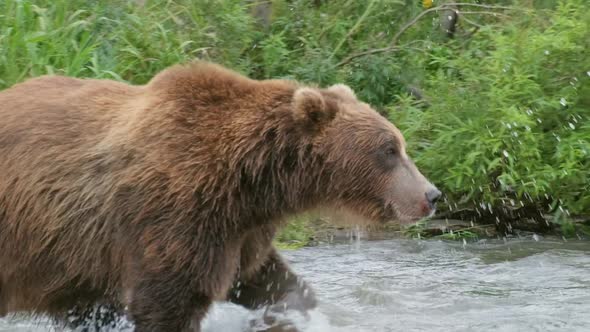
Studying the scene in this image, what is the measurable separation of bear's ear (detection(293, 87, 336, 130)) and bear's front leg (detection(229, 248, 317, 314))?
944 millimetres

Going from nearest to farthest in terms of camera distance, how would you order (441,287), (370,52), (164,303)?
(164,303), (441,287), (370,52)

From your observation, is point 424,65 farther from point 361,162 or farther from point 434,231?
point 361,162

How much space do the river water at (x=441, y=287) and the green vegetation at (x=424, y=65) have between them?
1.51 feet

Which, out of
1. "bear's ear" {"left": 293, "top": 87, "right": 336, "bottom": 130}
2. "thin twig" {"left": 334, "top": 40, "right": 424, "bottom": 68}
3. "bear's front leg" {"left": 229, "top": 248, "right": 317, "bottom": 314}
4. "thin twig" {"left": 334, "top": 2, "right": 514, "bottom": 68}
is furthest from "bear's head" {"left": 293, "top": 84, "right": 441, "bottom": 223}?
"thin twig" {"left": 334, "top": 40, "right": 424, "bottom": 68}

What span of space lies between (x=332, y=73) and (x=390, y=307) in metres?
3.61

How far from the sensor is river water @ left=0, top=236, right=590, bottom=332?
6.14m

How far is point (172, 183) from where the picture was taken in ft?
16.7

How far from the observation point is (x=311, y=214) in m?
5.53

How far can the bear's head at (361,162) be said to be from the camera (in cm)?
531

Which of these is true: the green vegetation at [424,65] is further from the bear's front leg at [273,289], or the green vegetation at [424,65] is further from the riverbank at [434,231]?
the bear's front leg at [273,289]

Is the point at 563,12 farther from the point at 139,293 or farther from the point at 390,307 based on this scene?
the point at 139,293

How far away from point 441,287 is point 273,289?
1.56 metres

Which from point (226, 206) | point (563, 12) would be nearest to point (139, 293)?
point (226, 206)

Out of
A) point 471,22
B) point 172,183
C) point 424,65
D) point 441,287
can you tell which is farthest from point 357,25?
point 172,183
